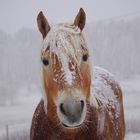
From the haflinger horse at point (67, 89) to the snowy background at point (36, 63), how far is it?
8.31 meters

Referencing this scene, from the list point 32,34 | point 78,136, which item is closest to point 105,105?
point 78,136

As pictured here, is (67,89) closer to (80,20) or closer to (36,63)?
(80,20)

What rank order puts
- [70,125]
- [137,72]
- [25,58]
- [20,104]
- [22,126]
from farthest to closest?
[25,58] → [137,72] → [20,104] → [22,126] → [70,125]

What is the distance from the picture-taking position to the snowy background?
15.8 metres

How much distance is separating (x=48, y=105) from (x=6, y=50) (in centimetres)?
2545

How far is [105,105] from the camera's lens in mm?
4051

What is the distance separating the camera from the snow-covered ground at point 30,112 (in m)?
11.0

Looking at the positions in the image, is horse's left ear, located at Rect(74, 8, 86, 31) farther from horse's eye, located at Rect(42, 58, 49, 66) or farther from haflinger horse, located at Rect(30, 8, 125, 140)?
horse's eye, located at Rect(42, 58, 49, 66)

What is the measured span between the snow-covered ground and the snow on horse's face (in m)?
6.43

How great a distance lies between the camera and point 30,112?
15906 mm

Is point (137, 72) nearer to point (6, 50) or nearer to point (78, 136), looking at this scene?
point (6, 50)

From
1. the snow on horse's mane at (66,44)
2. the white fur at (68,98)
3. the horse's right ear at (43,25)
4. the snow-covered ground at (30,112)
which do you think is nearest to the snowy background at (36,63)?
the snow-covered ground at (30,112)

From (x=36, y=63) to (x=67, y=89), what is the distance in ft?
77.4

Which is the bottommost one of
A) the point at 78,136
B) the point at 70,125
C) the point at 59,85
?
the point at 78,136
